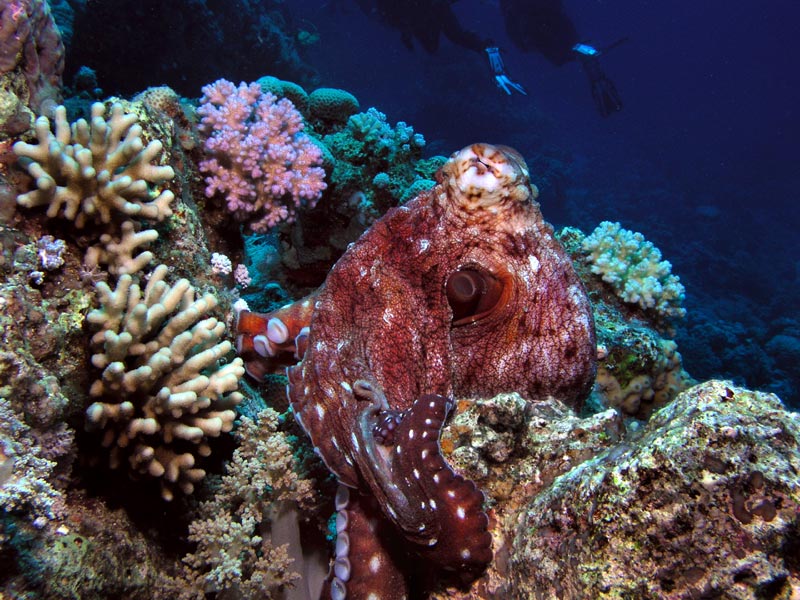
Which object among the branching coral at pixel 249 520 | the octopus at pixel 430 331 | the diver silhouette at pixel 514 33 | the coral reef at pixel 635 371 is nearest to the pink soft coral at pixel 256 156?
the octopus at pixel 430 331

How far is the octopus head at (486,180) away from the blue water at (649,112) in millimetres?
14404

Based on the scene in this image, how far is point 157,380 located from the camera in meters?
2.67

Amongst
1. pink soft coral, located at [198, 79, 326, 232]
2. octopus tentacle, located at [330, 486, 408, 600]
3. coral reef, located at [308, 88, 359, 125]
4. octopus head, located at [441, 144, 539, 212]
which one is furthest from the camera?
coral reef, located at [308, 88, 359, 125]

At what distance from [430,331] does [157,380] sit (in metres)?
1.61

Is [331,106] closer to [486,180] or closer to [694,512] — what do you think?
[486,180]

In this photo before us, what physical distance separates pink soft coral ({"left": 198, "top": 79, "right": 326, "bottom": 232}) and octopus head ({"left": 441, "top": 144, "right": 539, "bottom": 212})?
8.35ft

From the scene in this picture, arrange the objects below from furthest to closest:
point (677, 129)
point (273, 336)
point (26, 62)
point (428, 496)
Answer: point (677, 129) → point (273, 336) → point (26, 62) → point (428, 496)

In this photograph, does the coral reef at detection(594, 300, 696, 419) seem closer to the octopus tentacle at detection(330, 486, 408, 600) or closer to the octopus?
the octopus

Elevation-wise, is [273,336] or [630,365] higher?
[630,365]

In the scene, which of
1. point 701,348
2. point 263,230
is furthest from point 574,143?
point 263,230

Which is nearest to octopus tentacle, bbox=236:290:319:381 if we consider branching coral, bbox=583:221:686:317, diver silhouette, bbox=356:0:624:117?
branching coral, bbox=583:221:686:317

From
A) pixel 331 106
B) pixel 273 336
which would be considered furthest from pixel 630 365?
pixel 331 106

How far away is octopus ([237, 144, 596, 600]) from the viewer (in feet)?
7.64

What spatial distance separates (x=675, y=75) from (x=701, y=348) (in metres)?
110
